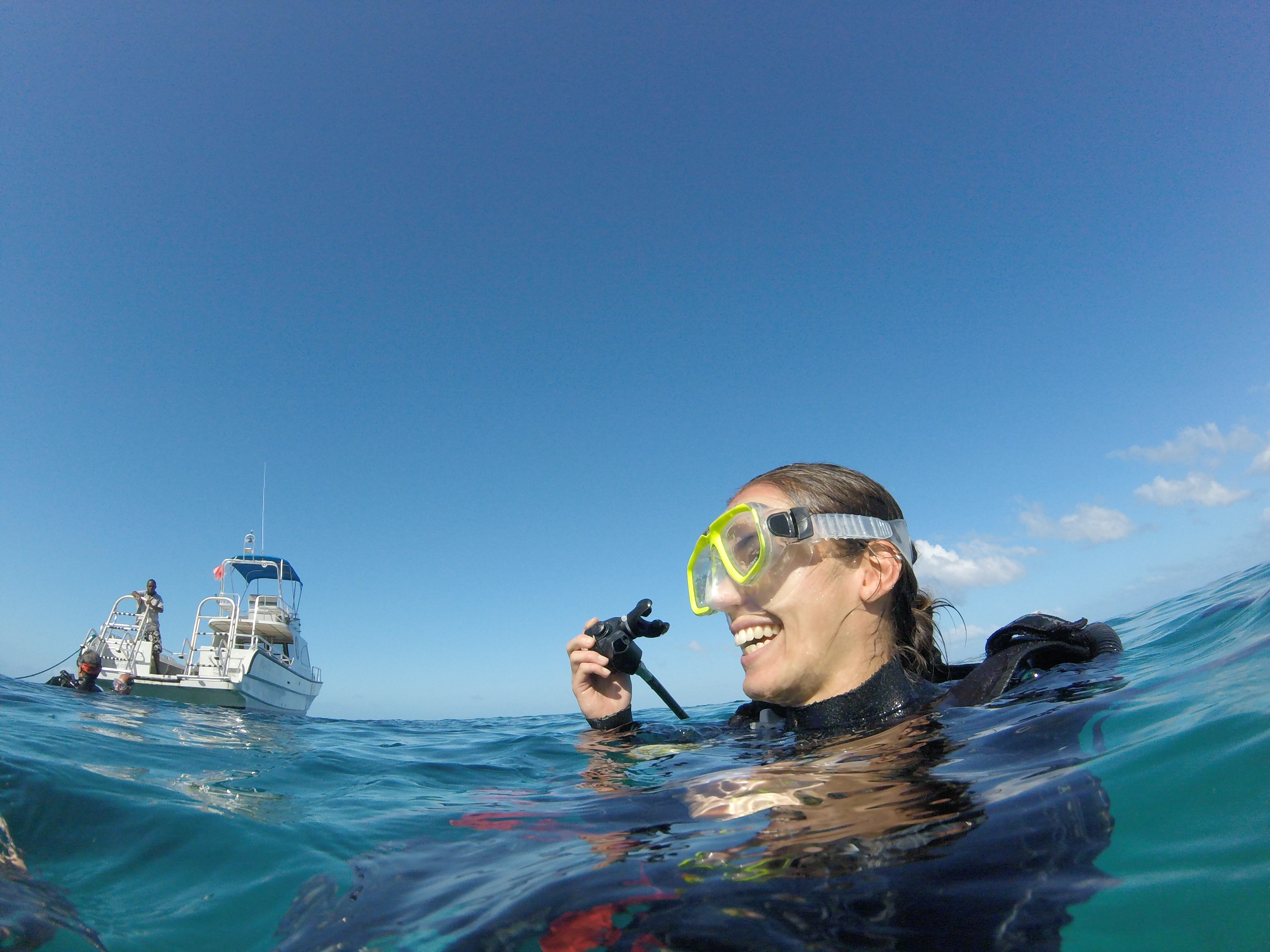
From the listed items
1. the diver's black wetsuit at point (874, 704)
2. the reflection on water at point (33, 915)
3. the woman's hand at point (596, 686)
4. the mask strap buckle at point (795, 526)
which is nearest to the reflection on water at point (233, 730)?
the woman's hand at point (596, 686)

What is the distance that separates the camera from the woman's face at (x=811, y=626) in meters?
2.73

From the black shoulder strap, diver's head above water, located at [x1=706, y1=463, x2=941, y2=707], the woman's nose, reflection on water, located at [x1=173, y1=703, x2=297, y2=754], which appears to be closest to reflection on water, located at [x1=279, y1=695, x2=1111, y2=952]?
the black shoulder strap

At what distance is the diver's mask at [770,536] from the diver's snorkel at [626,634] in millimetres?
345

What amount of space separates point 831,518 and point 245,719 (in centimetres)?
1335

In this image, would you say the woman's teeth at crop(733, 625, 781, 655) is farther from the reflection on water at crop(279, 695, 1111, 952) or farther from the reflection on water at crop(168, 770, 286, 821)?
the reflection on water at crop(168, 770, 286, 821)

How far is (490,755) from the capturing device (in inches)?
218

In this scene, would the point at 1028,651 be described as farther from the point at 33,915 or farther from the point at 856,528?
the point at 33,915

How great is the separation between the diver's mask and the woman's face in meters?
0.03

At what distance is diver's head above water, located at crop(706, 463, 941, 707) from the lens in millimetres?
2754

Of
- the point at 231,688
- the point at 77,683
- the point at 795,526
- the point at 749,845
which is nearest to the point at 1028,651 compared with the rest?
the point at 795,526

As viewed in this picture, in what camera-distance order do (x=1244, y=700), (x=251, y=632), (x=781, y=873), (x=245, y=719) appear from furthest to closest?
(x=251, y=632)
(x=245, y=719)
(x=1244, y=700)
(x=781, y=873)

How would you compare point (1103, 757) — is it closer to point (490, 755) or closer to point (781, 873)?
point (781, 873)

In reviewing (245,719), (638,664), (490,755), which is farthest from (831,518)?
(245,719)

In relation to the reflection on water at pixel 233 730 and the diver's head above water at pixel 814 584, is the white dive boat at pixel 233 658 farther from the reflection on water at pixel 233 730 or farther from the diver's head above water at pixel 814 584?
the diver's head above water at pixel 814 584
